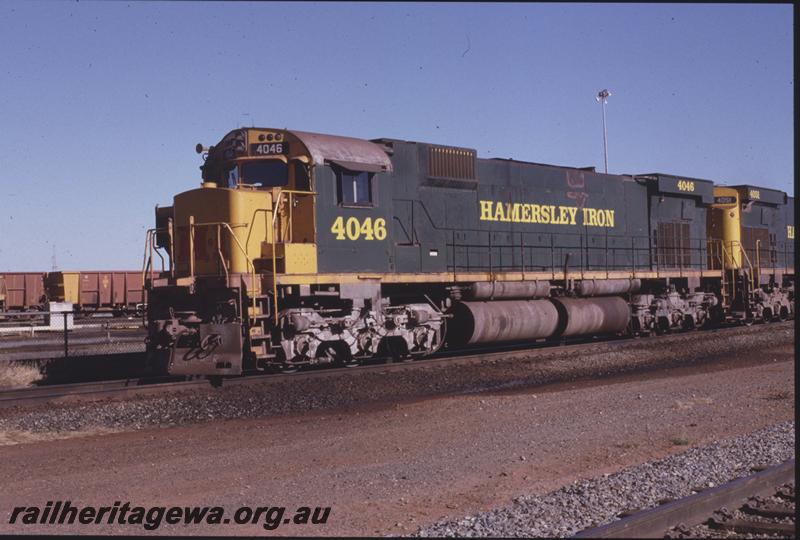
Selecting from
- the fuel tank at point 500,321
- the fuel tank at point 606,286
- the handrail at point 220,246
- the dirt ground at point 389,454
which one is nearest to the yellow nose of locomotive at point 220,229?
the handrail at point 220,246

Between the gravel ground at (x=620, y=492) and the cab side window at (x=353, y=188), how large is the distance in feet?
25.2

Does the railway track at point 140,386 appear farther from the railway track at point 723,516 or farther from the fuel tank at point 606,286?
the railway track at point 723,516

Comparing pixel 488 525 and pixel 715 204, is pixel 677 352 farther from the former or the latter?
pixel 488 525

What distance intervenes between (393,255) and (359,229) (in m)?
1.00

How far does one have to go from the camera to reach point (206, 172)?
14891mm

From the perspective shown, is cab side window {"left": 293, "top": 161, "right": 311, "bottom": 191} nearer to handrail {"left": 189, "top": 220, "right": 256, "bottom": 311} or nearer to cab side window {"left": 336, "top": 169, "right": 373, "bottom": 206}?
cab side window {"left": 336, "top": 169, "right": 373, "bottom": 206}

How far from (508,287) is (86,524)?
1208 cm

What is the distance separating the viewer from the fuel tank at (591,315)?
18.6 meters

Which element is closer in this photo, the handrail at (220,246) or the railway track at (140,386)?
the railway track at (140,386)

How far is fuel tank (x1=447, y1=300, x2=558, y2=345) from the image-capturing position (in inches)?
648

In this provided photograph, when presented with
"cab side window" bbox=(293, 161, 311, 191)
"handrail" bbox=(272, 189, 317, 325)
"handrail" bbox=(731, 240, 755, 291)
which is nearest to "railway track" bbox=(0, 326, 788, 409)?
"handrail" bbox=(272, 189, 317, 325)

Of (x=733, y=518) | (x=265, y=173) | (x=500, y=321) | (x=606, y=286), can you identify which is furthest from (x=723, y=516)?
(x=606, y=286)

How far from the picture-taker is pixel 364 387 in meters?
13.3

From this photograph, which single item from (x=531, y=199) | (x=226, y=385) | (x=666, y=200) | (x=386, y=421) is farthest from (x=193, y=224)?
(x=666, y=200)
